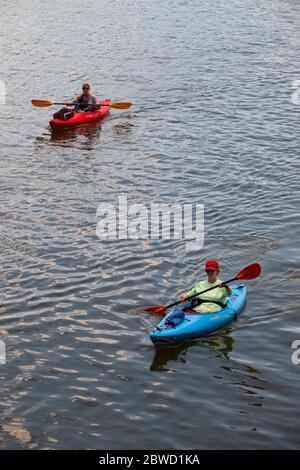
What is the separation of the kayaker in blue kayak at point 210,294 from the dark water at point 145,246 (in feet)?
1.80

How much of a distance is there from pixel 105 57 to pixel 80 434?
26.8 meters

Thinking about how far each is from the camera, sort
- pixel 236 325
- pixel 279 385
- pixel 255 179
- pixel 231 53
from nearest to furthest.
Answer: pixel 279 385
pixel 236 325
pixel 255 179
pixel 231 53

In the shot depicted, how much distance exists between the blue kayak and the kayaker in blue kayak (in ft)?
0.52

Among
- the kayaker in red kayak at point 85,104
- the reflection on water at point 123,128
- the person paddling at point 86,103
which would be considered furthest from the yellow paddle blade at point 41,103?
the reflection on water at point 123,128

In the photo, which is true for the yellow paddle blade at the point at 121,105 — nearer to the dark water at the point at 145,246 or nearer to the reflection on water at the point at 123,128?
the dark water at the point at 145,246

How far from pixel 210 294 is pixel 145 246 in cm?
363

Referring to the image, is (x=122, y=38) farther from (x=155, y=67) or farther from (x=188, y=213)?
(x=188, y=213)

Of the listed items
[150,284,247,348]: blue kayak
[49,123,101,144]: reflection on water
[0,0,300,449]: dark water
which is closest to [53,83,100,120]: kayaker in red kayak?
[49,123,101,144]: reflection on water

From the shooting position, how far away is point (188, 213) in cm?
2006

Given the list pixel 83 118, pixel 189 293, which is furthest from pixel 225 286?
pixel 83 118

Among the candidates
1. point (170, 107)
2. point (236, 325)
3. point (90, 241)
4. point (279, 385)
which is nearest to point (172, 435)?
point (279, 385)

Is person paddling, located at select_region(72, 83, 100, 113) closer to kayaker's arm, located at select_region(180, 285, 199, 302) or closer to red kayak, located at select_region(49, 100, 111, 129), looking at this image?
red kayak, located at select_region(49, 100, 111, 129)

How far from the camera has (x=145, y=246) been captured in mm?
18406
